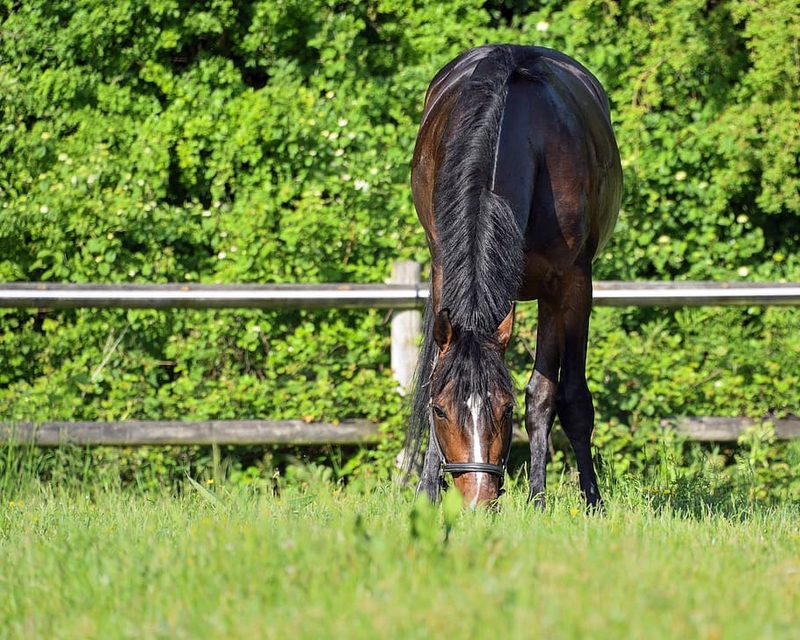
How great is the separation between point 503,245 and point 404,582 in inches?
61.7

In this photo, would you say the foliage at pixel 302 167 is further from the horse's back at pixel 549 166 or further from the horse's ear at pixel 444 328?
the horse's ear at pixel 444 328

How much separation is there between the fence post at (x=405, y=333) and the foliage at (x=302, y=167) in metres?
0.83

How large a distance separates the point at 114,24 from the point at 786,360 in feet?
17.6

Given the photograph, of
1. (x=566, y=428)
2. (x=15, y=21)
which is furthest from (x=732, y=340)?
(x=15, y=21)

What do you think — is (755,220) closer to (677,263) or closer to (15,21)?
(677,263)

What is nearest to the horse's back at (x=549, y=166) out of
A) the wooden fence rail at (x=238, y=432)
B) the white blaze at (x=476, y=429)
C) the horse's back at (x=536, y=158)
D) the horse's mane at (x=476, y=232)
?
the horse's back at (x=536, y=158)

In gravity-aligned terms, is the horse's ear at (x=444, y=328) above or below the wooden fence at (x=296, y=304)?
above

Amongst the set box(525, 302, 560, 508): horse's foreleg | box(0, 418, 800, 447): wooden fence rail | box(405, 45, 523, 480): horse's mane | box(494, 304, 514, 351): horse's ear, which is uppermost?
box(405, 45, 523, 480): horse's mane

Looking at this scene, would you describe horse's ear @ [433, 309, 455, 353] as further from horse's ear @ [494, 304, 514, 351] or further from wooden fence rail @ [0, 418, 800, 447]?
wooden fence rail @ [0, 418, 800, 447]

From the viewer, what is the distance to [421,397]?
454 cm

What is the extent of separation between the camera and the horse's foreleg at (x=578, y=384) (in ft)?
14.7

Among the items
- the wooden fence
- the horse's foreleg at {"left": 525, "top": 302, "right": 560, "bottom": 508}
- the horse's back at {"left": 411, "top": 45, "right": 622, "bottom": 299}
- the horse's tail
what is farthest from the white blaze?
the wooden fence

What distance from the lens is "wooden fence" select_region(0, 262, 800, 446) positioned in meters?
5.94

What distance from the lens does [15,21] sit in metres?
8.03
